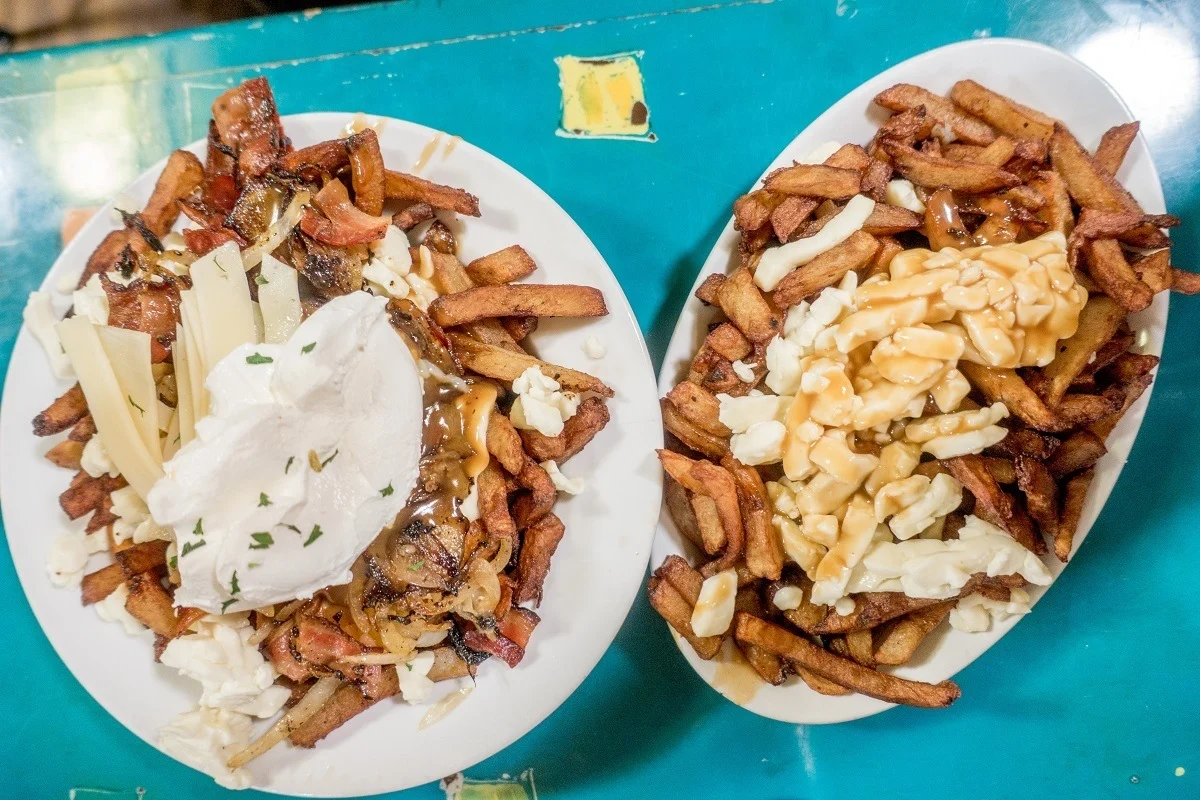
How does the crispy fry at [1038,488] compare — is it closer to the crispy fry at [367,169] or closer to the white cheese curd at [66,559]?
the crispy fry at [367,169]

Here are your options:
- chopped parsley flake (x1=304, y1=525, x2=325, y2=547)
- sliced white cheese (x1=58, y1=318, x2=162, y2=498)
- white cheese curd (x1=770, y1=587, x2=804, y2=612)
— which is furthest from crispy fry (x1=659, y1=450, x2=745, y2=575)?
sliced white cheese (x1=58, y1=318, x2=162, y2=498)

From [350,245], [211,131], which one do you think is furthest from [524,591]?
[211,131]

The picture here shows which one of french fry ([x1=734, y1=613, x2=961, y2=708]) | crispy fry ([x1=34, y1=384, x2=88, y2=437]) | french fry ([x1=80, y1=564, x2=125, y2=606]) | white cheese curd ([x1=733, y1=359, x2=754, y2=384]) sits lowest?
french fry ([x1=734, y1=613, x2=961, y2=708])

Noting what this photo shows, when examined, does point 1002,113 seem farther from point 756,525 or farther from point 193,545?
point 193,545

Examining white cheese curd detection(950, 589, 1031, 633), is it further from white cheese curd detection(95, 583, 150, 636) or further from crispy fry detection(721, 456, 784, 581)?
white cheese curd detection(95, 583, 150, 636)

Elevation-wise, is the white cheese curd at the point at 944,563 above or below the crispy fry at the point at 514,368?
below

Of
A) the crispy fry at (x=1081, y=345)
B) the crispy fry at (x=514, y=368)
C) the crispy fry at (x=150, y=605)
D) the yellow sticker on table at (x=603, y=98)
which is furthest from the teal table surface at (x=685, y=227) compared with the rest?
the crispy fry at (x=150, y=605)
